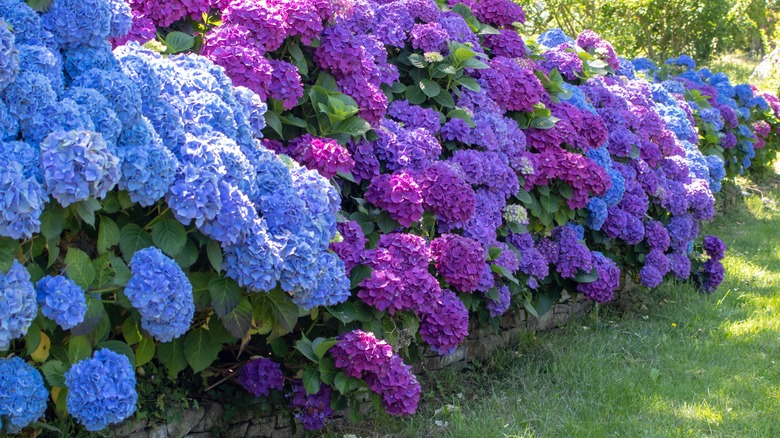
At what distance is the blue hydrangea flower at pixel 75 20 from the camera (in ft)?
8.59

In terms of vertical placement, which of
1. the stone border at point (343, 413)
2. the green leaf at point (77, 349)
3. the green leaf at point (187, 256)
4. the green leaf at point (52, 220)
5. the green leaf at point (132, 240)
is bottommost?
the stone border at point (343, 413)

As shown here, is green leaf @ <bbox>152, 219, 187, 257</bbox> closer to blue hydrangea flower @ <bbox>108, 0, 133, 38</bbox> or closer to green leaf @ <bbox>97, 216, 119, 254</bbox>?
green leaf @ <bbox>97, 216, 119, 254</bbox>

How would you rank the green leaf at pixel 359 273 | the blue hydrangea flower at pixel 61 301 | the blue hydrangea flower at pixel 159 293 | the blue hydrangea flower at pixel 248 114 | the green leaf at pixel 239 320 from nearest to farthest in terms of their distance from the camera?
1. the blue hydrangea flower at pixel 61 301
2. the blue hydrangea flower at pixel 159 293
3. the green leaf at pixel 239 320
4. the blue hydrangea flower at pixel 248 114
5. the green leaf at pixel 359 273

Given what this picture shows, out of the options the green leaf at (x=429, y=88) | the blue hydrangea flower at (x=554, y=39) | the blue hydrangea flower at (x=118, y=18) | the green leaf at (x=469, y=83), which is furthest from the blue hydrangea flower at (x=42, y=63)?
the blue hydrangea flower at (x=554, y=39)

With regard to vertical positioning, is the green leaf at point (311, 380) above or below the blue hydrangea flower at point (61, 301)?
below

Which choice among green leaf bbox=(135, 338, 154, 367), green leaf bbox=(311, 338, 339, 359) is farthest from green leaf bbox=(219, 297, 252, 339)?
green leaf bbox=(311, 338, 339, 359)

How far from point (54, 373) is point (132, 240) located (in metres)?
0.44

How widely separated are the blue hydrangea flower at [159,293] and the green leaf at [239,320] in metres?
0.25

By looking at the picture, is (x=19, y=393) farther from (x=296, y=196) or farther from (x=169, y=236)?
(x=296, y=196)

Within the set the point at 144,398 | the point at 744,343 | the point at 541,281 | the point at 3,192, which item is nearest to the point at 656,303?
the point at 744,343

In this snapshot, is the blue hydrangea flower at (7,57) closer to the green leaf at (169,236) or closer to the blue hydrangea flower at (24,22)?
the blue hydrangea flower at (24,22)

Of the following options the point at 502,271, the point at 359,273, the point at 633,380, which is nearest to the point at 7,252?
the point at 359,273

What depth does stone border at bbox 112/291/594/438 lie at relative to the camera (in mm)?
3078

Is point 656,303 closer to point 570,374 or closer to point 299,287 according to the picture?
point 570,374
